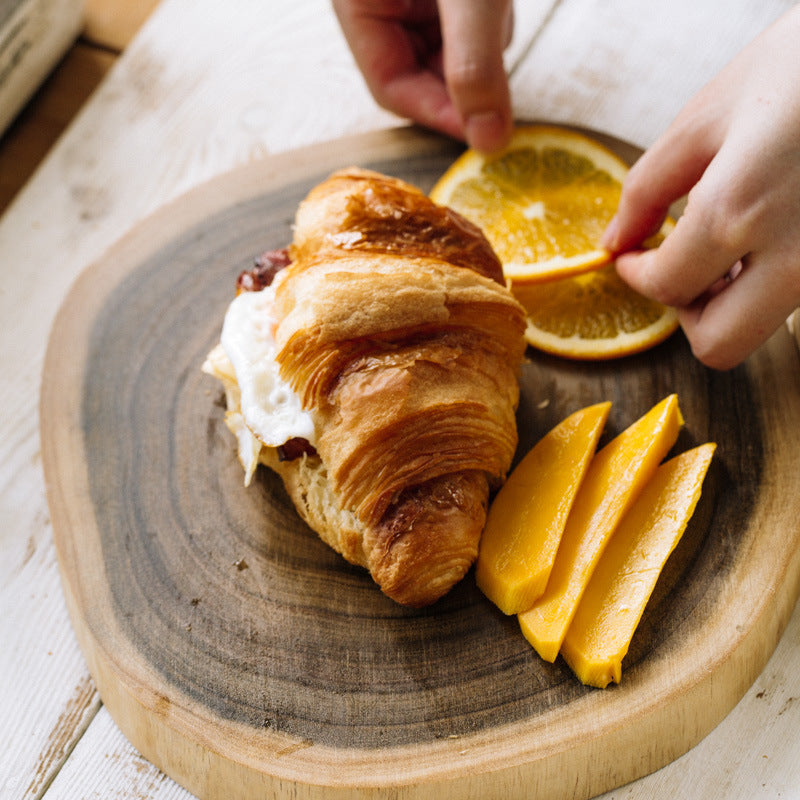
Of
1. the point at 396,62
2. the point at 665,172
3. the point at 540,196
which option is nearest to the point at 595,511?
the point at 665,172

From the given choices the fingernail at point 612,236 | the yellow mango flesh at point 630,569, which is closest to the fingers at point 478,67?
the fingernail at point 612,236

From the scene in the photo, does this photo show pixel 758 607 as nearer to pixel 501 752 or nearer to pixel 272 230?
pixel 501 752

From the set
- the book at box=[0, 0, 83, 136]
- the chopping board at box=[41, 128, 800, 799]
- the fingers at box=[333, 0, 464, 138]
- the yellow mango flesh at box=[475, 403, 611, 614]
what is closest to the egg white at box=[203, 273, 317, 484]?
the chopping board at box=[41, 128, 800, 799]

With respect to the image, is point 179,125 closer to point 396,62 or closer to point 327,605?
point 396,62

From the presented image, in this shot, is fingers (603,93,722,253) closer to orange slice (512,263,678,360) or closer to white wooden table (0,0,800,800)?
orange slice (512,263,678,360)

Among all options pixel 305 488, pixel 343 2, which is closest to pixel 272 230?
pixel 343 2

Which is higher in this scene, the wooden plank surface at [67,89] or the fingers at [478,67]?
the fingers at [478,67]

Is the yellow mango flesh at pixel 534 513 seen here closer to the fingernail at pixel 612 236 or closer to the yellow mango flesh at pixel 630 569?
the yellow mango flesh at pixel 630 569
